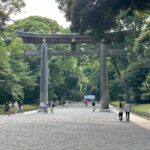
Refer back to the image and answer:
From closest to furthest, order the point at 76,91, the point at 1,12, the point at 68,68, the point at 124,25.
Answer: the point at 1,12 → the point at 124,25 → the point at 68,68 → the point at 76,91

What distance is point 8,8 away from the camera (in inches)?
1486

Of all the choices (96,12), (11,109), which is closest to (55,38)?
(11,109)

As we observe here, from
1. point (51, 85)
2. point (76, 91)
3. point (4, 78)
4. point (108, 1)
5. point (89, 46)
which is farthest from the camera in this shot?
point (76, 91)

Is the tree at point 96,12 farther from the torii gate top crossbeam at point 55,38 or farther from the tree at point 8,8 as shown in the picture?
the torii gate top crossbeam at point 55,38

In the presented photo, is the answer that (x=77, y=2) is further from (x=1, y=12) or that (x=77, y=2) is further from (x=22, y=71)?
(x=22, y=71)

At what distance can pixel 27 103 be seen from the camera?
73938mm

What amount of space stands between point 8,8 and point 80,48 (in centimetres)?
3318

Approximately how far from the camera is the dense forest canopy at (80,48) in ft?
102

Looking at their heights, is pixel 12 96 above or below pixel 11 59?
below

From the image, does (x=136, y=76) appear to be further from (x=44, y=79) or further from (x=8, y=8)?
(x=8, y=8)

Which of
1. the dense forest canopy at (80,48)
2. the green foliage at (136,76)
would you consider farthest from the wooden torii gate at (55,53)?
the green foliage at (136,76)

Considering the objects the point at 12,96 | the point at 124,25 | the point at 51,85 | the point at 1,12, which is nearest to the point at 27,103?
the point at 51,85

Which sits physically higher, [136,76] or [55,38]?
[55,38]

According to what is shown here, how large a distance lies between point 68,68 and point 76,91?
16053mm
